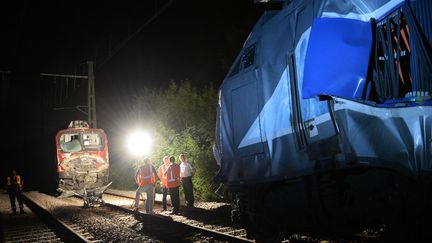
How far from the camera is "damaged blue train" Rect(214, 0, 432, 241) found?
3051 millimetres

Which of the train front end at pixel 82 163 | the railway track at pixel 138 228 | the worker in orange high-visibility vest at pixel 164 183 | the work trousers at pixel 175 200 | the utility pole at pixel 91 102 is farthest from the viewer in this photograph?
the utility pole at pixel 91 102

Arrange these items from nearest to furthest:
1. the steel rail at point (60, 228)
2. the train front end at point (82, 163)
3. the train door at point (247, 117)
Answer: the train door at point (247, 117), the steel rail at point (60, 228), the train front end at point (82, 163)

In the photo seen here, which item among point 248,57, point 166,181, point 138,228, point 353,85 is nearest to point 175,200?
point 166,181

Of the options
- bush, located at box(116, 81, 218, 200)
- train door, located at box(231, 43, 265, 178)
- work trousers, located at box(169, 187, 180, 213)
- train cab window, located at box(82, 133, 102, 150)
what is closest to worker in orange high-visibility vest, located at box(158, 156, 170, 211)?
work trousers, located at box(169, 187, 180, 213)

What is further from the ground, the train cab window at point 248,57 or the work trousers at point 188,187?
the train cab window at point 248,57

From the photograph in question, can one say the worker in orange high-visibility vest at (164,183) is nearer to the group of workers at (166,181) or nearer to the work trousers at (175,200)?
the group of workers at (166,181)

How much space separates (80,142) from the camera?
17656 mm

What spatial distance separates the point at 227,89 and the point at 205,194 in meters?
10.3

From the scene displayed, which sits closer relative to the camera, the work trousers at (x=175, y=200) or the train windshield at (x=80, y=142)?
the work trousers at (x=175, y=200)

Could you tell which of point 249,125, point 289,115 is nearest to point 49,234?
point 249,125

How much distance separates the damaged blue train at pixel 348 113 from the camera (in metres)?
3.05

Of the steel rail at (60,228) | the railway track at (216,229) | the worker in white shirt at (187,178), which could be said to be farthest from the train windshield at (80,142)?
the railway track at (216,229)

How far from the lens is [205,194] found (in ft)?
51.3

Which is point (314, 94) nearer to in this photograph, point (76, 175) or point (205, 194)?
point (205, 194)
